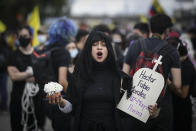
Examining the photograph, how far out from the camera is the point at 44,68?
→ 5.16 metres

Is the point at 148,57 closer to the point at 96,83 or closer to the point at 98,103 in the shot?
the point at 96,83

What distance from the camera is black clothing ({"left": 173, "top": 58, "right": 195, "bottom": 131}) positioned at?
542 centimetres

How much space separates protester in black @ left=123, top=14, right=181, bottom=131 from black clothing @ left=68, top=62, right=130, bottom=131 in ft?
1.34

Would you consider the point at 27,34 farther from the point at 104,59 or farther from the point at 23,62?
the point at 104,59

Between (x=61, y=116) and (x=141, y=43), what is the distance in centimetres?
150

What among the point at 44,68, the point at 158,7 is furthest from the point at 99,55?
the point at 158,7

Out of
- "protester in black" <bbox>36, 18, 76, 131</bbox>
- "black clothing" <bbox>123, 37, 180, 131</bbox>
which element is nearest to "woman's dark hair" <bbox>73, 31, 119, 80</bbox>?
"black clothing" <bbox>123, 37, 180, 131</bbox>

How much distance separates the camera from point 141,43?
457cm

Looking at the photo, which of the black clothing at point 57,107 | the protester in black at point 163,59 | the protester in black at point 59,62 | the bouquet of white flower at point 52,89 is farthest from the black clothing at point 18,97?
the bouquet of white flower at point 52,89

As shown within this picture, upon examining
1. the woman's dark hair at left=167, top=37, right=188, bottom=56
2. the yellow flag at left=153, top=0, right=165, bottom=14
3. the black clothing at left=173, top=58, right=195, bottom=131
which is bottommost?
the black clothing at left=173, top=58, right=195, bottom=131

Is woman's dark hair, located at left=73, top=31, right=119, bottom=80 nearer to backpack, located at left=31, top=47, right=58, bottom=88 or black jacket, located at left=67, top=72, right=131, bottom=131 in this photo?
black jacket, located at left=67, top=72, right=131, bottom=131

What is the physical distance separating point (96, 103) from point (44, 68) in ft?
4.90

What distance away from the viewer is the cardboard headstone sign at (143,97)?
13.0ft

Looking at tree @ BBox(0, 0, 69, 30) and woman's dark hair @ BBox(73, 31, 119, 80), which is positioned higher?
woman's dark hair @ BBox(73, 31, 119, 80)
